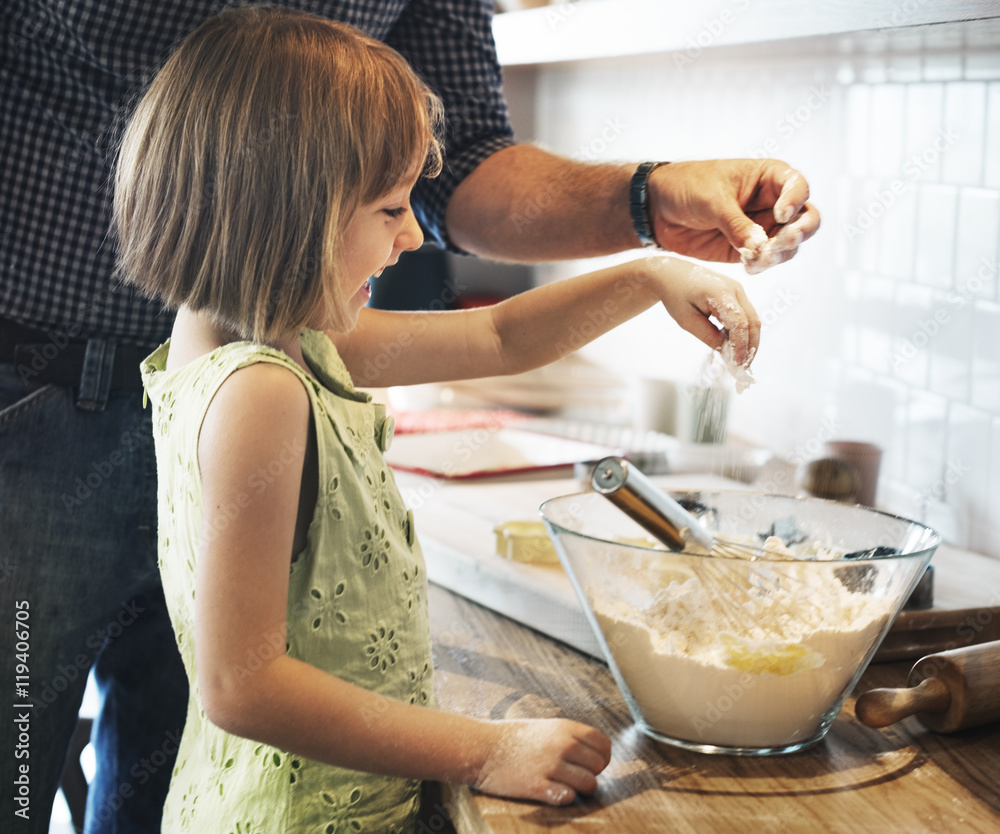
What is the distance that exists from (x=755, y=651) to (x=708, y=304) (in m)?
0.28

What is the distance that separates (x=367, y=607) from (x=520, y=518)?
22.3 inches

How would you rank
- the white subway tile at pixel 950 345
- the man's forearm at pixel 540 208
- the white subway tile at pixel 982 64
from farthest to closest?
the white subway tile at pixel 950 345
the white subway tile at pixel 982 64
the man's forearm at pixel 540 208

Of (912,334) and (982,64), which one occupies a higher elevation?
(982,64)

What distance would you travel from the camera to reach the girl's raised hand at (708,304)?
81 cm

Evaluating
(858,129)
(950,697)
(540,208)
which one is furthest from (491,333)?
(858,129)

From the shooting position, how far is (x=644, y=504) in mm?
798

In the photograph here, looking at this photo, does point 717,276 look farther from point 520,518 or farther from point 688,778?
point 520,518

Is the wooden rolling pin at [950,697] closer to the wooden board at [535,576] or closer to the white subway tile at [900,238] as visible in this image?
the wooden board at [535,576]

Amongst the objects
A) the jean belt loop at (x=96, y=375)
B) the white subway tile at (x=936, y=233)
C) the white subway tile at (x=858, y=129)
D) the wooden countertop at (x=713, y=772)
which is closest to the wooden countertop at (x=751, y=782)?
the wooden countertop at (x=713, y=772)

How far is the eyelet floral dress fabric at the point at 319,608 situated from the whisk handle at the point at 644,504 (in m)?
0.18

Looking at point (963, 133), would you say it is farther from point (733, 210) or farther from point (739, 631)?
point (739, 631)

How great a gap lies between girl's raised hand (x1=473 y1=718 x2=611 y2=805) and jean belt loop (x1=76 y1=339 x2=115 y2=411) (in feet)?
1.72

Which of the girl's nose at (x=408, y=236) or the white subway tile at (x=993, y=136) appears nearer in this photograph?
the girl's nose at (x=408, y=236)

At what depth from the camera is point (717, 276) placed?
32.9 inches
